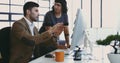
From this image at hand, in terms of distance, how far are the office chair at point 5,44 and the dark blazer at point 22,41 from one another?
0.16ft

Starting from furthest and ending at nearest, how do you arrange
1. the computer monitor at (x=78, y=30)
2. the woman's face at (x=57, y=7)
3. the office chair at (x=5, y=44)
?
1. the woman's face at (x=57, y=7)
2. the office chair at (x=5, y=44)
3. the computer monitor at (x=78, y=30)

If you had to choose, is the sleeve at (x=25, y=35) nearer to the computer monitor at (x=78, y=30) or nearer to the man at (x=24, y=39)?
the man at (x=24, y=39)

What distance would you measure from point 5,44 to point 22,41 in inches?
7.5

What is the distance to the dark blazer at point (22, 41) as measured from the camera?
110 inches

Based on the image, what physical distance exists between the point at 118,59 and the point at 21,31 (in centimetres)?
119

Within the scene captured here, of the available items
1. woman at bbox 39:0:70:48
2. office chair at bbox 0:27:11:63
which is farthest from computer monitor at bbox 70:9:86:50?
woman at bbox 39:0:70:48

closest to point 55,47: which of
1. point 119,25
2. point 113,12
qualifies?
point 119,25

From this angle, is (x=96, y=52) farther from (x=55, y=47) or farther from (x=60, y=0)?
(x=60, y=0)

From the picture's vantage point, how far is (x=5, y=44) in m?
2.75

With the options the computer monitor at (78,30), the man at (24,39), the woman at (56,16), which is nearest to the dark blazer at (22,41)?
the man at (24,39)

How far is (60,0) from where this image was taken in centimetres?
364

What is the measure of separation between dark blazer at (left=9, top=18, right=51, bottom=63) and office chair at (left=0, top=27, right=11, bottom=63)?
0.16 feet

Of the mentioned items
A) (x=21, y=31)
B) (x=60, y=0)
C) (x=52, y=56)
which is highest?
(x=60, y=0)

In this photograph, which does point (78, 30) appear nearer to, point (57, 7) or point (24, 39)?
point (24, 39)
